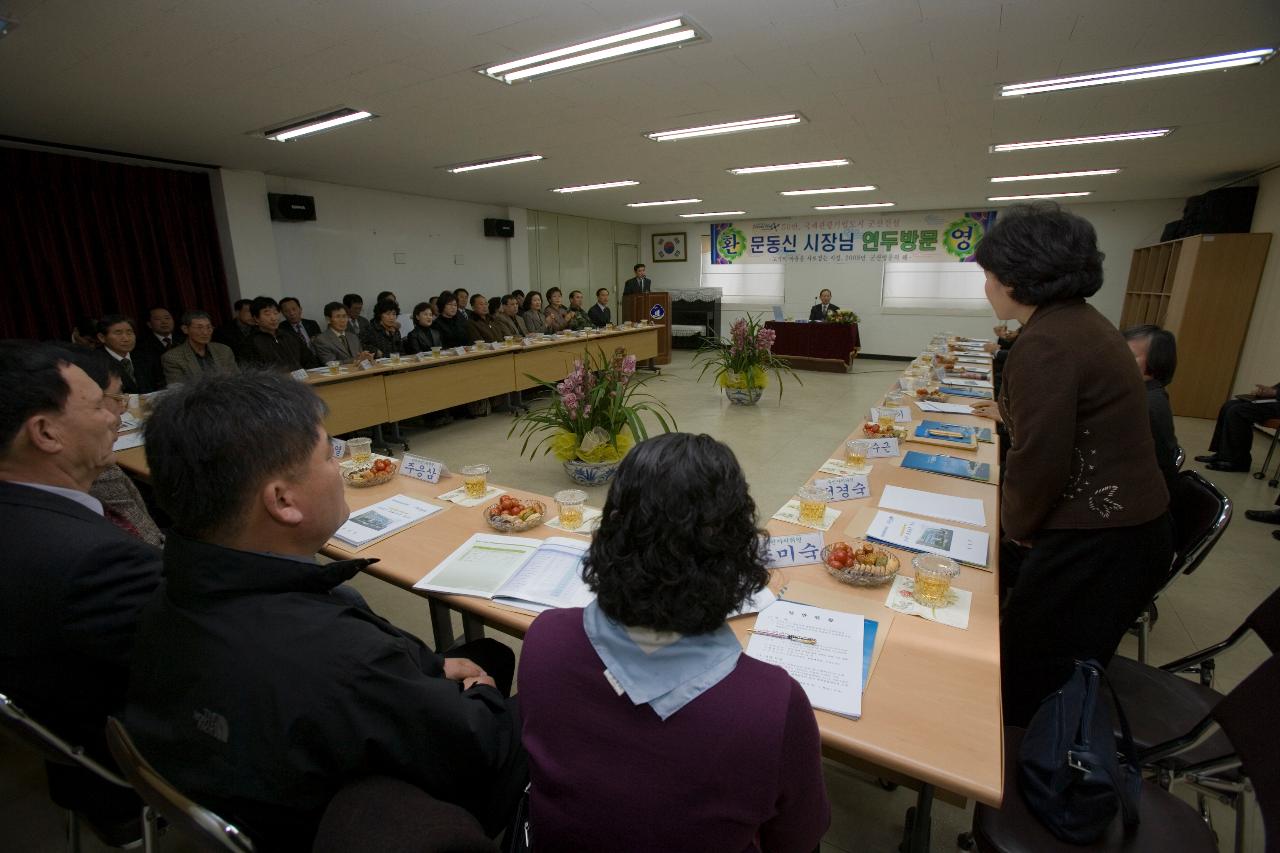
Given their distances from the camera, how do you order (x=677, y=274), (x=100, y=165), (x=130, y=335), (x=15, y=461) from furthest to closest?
1. (x=677, y=274)
2. (x=100, y=165)
3. (x=130, y=335)
4. (x=15, y=461)

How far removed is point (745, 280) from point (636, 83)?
8.58 metres

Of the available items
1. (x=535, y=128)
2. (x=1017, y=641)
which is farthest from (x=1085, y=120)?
(x=1017, y=641)

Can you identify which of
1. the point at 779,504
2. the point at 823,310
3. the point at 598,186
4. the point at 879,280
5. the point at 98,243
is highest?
the point at 598,186

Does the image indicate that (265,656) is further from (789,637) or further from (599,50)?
(599,50)

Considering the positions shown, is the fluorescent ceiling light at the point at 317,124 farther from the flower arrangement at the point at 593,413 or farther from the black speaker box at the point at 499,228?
the black speaker box at the point at 499,228

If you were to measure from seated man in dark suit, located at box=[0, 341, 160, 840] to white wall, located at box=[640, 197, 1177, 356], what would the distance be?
→ 10.4m

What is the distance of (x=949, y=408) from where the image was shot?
3148mm

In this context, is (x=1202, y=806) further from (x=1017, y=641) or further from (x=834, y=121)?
(x=834, y=121)

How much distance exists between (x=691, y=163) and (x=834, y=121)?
70.4 inches

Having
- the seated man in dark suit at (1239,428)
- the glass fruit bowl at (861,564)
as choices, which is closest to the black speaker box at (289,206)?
the glass fruit bowl at (861,564)

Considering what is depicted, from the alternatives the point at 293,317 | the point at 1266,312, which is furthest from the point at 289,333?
the point at 1266,312

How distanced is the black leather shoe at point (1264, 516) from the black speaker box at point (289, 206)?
8.66 m

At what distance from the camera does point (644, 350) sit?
8.54m

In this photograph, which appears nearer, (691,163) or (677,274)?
(691,163)
